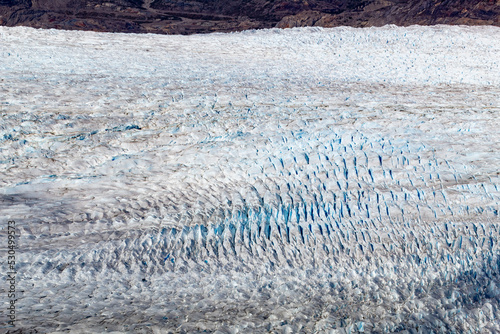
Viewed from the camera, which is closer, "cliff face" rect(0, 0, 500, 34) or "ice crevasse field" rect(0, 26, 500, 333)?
"ice crevasse field" rect(0, 26, 500, 333)

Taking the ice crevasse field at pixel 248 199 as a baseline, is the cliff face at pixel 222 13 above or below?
above

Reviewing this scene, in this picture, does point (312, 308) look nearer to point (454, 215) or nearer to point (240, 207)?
point (240, 207)

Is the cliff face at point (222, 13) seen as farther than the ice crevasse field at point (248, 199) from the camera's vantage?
Yes

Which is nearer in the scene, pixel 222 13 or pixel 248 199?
pixel 248 199

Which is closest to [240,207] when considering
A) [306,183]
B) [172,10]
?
[306,183]
